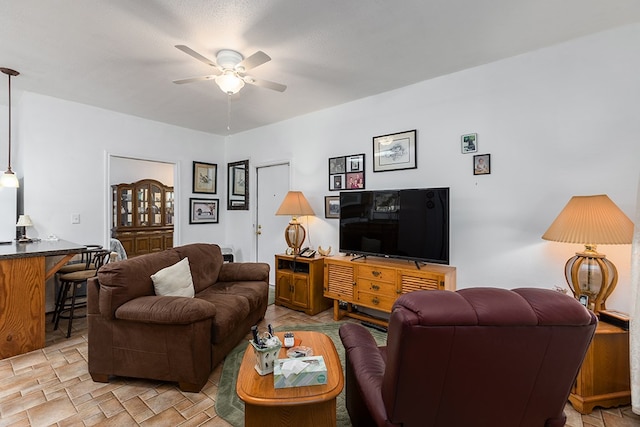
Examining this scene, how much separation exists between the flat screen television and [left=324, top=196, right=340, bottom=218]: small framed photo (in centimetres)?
37

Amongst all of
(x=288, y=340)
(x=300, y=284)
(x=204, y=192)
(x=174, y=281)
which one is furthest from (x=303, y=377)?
(x=204, y=192)

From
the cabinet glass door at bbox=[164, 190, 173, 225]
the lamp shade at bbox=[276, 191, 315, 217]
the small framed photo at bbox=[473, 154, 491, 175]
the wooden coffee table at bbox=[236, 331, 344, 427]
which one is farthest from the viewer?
the cabinet glass door at bbox=[164, 190, 173, 225]

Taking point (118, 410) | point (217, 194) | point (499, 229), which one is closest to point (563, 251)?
point (499, 229)

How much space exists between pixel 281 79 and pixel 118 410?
120 inches

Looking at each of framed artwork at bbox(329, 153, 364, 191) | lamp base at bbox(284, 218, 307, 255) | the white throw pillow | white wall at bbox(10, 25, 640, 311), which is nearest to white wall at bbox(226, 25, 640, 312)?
white wall at bbox(10, 25, 640, 311)

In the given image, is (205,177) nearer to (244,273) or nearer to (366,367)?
(244,273)

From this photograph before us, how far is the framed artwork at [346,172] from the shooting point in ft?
11.9

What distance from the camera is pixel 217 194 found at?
5.29 metres

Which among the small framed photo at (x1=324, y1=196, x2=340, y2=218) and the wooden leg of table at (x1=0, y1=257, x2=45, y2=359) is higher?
the small framed photo at (x1=324, y1=196, x2=340, y2=218)

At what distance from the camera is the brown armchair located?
908 mm

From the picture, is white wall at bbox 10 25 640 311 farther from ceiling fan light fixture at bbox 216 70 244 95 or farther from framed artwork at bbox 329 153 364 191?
ceiling fan light fixture at bbox 216 70 244 95

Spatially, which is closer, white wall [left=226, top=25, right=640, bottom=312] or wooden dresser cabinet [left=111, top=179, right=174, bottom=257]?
white wall [left=226, top=25, right=640, bottom=312]

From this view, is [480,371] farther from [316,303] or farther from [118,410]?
[316,303]

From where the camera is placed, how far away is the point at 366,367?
4.51 ft
